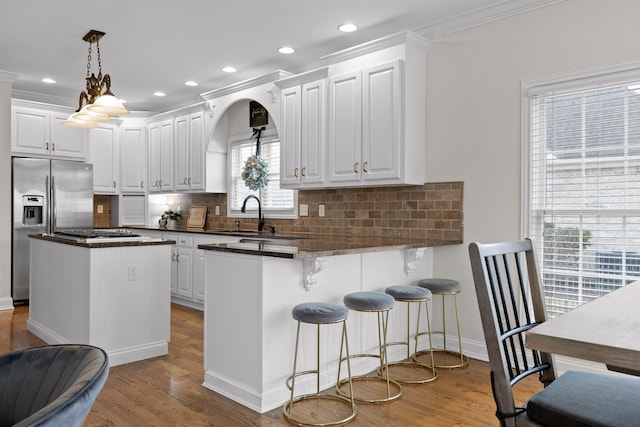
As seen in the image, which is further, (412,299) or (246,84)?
(246,84)

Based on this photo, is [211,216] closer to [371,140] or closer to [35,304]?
[35,304]

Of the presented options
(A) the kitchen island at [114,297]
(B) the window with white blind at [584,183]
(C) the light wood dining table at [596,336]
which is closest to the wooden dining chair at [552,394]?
(C) the light wood dining table at [596,336]

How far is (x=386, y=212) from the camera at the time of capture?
430 cm

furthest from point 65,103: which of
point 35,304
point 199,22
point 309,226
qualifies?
point 309,226

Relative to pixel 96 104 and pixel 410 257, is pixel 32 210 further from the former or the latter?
pixel 410 257

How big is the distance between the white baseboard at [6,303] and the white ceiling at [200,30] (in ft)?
8.58

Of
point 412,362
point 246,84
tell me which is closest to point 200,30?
point 246,84

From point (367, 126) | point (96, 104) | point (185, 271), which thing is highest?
point (96, 104)

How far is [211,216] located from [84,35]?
2.82 meters

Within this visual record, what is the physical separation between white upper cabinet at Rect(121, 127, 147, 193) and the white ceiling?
1355 mm

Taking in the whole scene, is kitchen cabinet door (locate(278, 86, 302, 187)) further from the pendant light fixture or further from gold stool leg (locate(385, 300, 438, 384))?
gold stool leg (locate(385, 300, 438, 384))

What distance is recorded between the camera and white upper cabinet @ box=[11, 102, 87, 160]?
596 centimetres

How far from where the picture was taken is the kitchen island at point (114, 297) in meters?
3.45

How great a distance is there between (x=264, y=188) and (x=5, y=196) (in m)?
3.01
